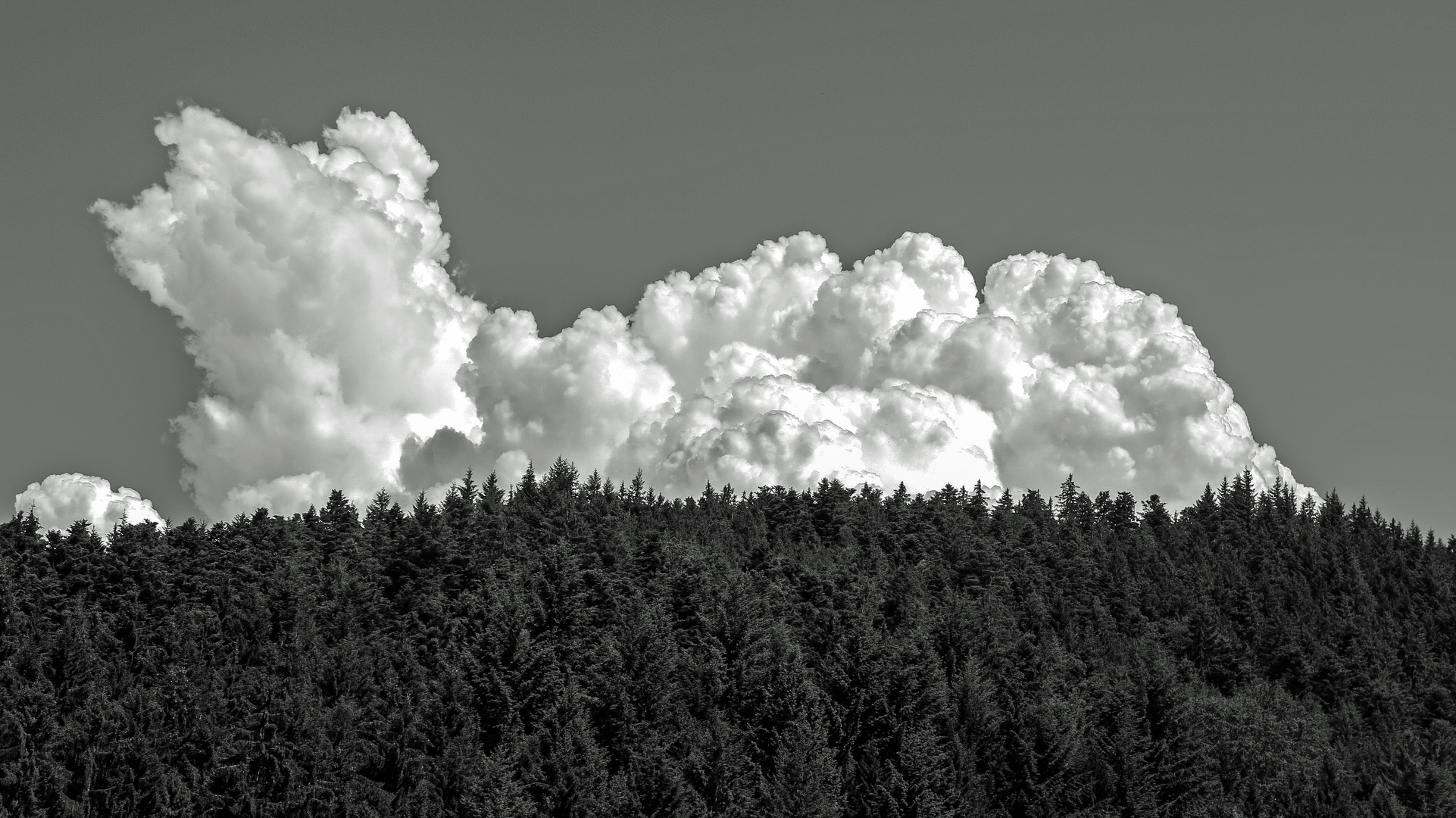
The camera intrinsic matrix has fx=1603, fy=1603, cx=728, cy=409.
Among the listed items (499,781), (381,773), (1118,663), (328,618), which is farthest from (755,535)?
(499,781)

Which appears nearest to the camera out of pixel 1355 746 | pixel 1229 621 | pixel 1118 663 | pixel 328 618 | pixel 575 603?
pixel 575 603

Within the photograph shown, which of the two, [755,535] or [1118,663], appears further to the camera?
[755,535]

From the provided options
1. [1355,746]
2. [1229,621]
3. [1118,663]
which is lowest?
[1355,746]

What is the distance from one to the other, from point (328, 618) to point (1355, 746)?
89.8 m

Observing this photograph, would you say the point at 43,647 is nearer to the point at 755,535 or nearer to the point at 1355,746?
the point at 755,535

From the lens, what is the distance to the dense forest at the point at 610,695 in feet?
301

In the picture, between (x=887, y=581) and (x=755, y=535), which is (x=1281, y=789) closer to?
Answer: (x=887, y=581)

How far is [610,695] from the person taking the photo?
101 m

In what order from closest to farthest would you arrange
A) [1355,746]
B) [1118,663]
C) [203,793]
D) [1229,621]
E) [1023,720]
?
[203,793] → [1023,720] → [1355,746] → [1118,663] → [1229,621]

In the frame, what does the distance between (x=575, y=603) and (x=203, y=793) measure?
30640mm

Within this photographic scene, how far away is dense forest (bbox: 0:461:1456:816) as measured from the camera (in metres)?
91.6

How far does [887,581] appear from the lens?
6324 inches

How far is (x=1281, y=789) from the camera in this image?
118 meters

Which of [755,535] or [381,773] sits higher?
[755,535]
